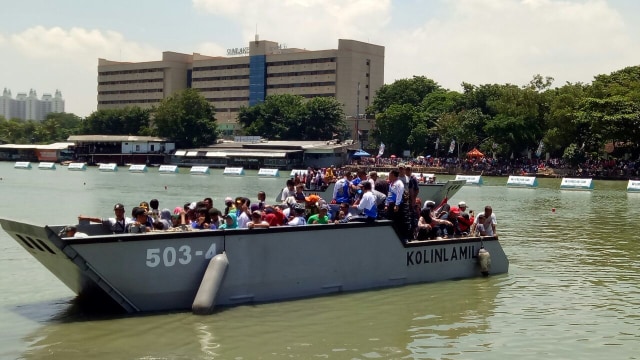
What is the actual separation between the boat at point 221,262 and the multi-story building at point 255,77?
116 metres

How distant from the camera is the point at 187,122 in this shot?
127125mm

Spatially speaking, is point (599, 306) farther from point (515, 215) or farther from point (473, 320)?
point (515, 215)

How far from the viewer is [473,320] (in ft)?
45.4

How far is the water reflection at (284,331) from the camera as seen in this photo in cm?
1123

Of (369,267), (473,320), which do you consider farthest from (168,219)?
(473,320)

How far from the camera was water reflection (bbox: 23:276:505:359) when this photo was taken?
36.9ft

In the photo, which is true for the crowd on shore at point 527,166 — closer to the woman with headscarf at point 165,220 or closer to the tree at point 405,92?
the tree at point 405,92

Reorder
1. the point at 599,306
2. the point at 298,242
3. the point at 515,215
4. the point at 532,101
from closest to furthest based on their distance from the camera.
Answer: the point at 298,242, the point at 599,306, the point at 515,215, the point at 532,101

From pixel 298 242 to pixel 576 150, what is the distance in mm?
72741

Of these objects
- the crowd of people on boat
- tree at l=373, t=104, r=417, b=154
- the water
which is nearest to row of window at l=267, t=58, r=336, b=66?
tree at l=373, t=104, r=417, b=154

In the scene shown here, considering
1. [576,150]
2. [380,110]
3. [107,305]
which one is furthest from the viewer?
[380,110]

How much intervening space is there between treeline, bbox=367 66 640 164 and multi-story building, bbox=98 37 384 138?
1012 inches

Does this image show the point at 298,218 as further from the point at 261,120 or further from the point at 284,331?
the point at 261,120

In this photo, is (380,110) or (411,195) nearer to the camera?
(411,195)
